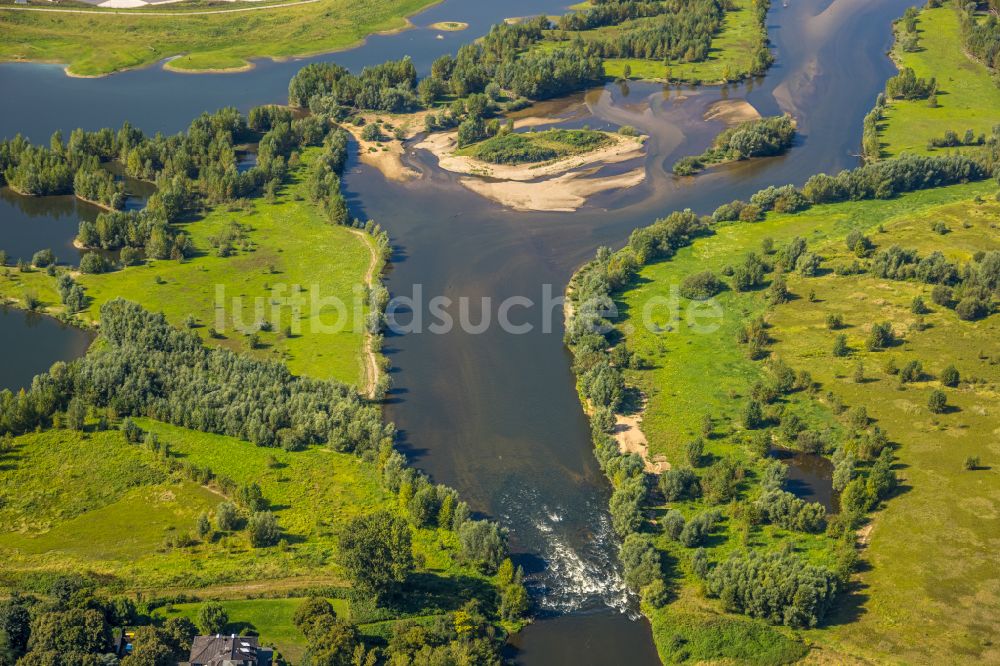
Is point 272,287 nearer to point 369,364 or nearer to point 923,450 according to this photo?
point 369,364

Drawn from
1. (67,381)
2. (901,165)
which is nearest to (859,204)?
(901,165)

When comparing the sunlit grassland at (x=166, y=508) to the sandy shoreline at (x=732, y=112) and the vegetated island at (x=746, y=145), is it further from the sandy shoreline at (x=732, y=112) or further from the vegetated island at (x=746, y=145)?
the sandy shoreline at (x=732, y=112)

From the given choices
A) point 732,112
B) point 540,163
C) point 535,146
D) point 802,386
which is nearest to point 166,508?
point 802,386

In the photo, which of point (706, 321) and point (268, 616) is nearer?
point (268, 616)

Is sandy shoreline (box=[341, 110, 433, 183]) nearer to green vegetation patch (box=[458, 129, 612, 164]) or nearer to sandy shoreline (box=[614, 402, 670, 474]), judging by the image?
green vegetation patch (box=[458, 129, 612, 164])

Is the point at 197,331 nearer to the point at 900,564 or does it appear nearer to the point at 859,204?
the point at 900,564

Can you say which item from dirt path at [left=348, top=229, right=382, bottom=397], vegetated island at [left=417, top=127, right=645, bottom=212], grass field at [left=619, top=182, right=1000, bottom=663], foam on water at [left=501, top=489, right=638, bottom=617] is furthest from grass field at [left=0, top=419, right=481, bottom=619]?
vegetated island at [left=417, top=127, right=645, bottom=212]

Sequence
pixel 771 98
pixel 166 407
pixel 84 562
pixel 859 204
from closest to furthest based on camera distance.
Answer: pixel 84 562, pixel 166 407, pixel 859 204, pixel 771 98
